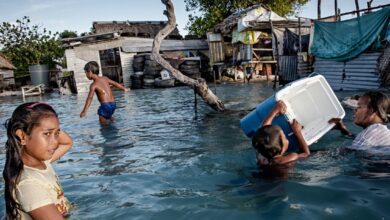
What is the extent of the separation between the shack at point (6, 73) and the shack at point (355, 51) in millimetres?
22025

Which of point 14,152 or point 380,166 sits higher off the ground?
point 14,152

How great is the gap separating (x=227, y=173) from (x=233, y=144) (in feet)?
5.78

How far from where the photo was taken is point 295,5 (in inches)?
1225

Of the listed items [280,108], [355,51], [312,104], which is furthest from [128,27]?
[280,108]

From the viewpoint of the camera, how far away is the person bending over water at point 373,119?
14.0 feet

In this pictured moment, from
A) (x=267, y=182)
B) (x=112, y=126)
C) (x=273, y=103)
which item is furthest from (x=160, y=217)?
(x=112, y=126)

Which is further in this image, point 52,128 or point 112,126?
point 112,126

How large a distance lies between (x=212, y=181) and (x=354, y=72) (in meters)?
9.86

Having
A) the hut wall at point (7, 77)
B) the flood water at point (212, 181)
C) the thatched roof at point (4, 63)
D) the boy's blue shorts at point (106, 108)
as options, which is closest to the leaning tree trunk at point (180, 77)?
the boy's blue shorts at point (106, 108)

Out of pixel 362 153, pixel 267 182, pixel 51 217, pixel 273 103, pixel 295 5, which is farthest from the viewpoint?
pixel 295 5

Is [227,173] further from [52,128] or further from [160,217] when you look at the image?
[52,128]

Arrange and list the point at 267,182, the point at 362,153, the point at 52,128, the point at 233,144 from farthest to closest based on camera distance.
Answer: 1. the point at 233,144
2. the point at 362,153
3. the point at 267,182
4. the point at 52,128

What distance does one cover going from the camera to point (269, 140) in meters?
3.99

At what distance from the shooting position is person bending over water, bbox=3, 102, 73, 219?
204cm
